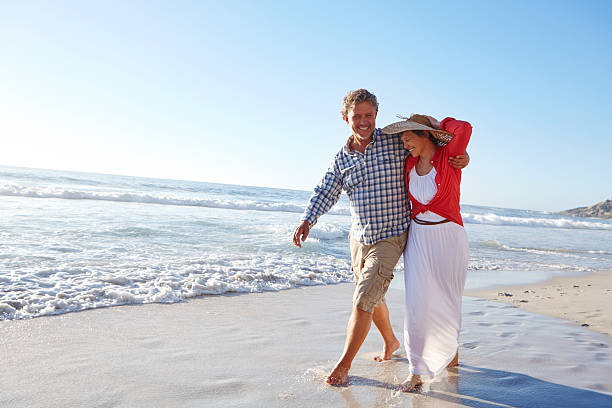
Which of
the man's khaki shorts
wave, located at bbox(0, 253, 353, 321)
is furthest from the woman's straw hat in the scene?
wave, located at bbox(0, 253, 353, 321)

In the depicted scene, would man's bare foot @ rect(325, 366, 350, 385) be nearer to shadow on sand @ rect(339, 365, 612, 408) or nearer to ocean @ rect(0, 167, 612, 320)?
shadow on sand @ rect(339, 365, 612, 408)

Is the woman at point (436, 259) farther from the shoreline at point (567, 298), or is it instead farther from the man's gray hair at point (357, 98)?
the shoreline at point (567, 298)

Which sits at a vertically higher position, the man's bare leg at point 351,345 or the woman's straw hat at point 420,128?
the woman's straw hat at point 420,128

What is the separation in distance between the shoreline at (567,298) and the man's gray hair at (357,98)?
3.44m

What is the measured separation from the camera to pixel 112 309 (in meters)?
4.19

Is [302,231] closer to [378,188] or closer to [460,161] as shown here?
[378,188]

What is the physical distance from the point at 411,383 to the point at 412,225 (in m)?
1.00

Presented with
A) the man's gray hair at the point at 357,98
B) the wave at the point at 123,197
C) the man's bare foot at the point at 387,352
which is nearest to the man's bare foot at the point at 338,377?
the man's bare foot at the point at 387,352

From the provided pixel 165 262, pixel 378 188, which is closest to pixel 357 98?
pixel 378 188

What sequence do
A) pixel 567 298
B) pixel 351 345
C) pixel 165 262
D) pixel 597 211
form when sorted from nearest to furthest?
pixel 351 345
pixel 567 298
pixel 165 262
pixel 597 211

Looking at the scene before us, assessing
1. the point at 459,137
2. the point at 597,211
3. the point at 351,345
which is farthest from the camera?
the point at 597,211

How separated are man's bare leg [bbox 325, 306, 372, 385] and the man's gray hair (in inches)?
54.9

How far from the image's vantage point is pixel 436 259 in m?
2.68

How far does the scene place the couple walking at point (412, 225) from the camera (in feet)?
8.76
